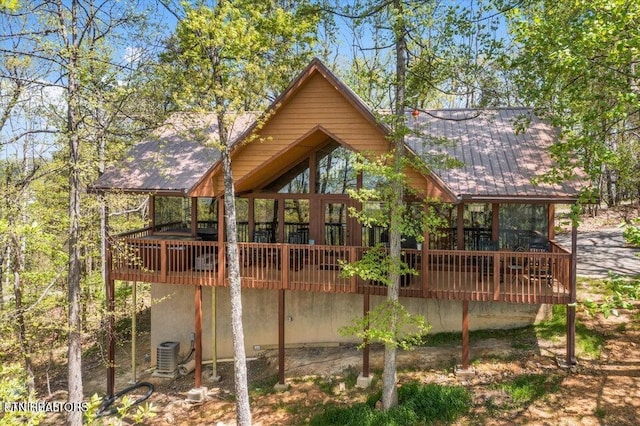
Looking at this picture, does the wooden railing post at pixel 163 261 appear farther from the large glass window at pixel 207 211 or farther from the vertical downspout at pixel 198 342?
the large glass window at pixel 207 211

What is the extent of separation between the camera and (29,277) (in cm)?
1264

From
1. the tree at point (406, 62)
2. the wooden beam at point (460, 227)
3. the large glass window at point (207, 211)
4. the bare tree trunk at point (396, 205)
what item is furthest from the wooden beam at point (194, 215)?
the wooden beam at point (460, 227)

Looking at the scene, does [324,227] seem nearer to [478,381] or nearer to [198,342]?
[198,342]

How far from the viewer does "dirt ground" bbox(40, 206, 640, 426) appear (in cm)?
890

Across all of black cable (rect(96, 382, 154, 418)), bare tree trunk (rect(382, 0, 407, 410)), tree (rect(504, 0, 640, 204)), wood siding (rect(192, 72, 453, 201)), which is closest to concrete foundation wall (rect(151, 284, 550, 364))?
black cable (rect(96, 382, 154, 418))

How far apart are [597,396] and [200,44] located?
11.3 meters

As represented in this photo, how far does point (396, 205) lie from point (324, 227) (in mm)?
4321

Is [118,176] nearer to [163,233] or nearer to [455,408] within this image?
[163,233]

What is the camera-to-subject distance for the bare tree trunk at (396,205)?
8.53m

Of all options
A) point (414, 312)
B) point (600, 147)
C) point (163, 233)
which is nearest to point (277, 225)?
point (163, 233)

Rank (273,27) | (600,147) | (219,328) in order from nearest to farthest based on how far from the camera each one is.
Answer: (600,147)
(273,27)
(219,328)

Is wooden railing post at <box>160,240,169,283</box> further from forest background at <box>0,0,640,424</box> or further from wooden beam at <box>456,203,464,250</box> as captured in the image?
wooden beam at <box>456,203,464,250</box>

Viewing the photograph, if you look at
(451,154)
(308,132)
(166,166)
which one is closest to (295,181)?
(308,132)

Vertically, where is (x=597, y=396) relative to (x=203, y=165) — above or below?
below
